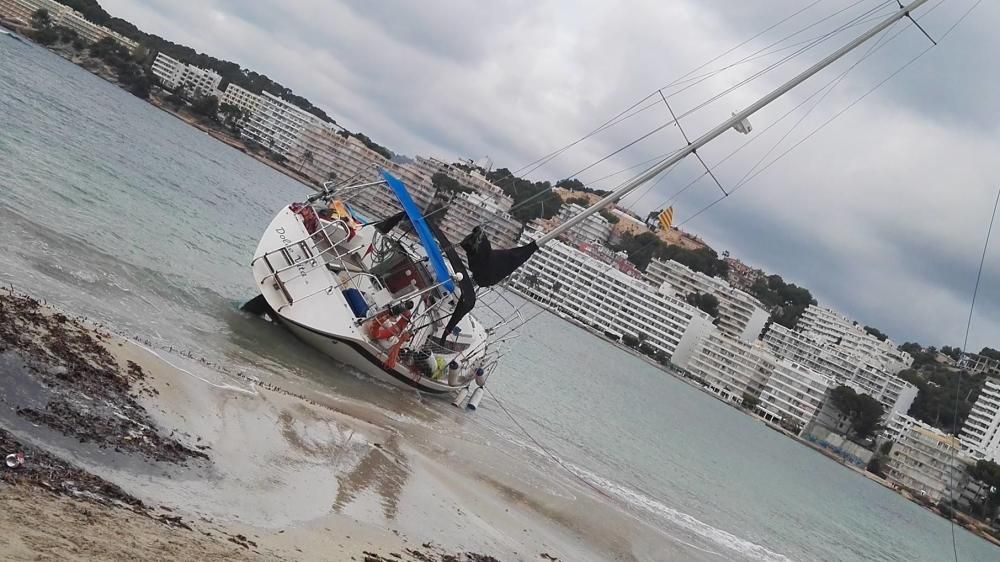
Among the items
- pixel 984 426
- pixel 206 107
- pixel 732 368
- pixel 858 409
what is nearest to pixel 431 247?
pixel 858 409

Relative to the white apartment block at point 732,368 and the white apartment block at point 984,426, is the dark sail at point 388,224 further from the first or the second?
the white apartment block at point 984,426

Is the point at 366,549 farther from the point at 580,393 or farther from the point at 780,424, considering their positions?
the point at 780,424

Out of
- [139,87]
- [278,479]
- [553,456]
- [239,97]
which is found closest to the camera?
[278,479]

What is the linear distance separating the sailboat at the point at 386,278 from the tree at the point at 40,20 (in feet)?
389

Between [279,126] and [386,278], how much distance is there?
136033mm

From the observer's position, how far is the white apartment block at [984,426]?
119 m

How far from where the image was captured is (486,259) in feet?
62.5

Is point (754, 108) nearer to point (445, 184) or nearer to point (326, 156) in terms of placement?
point (445, 184)

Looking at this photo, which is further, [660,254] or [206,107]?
[660,254]

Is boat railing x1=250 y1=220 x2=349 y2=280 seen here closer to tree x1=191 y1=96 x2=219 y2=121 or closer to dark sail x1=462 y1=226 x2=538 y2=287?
dark sail x1=462 y1=226 x2=538 y2=287

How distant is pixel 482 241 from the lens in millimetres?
19188

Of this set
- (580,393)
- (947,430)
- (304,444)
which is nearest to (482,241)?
(304,444)

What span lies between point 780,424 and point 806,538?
93.7 m

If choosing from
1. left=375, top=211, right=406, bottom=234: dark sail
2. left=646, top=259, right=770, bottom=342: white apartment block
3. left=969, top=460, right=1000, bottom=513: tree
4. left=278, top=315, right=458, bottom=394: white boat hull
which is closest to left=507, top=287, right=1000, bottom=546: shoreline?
left=969, top=460, right=1000, bottom=513: tree
